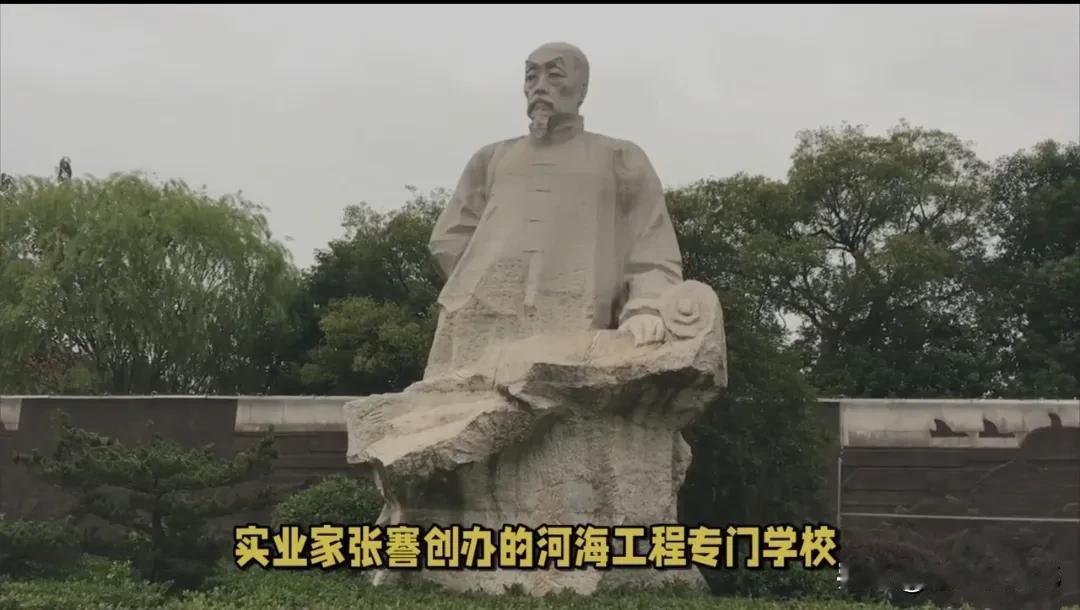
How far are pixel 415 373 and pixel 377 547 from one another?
939 cm

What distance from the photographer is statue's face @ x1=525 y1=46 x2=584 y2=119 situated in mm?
6168

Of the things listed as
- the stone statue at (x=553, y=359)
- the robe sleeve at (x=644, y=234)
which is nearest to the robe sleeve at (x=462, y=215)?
the stone statue at (x=553, y=359)

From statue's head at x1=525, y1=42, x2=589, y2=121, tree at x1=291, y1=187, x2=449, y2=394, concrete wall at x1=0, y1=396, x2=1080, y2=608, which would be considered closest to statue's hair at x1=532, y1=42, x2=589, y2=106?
statue's head at x1=525, y1=42, x2=589, y2=121

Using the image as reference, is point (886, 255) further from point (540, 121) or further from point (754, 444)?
point (540, 121)

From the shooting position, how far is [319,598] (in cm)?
536

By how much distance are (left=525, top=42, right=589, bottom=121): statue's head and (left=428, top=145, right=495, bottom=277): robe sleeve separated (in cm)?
46

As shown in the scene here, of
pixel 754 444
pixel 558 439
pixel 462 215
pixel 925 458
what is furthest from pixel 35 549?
pixel 925 458

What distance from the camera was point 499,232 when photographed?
6.21 meters

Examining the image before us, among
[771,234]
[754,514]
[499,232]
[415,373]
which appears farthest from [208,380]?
[499,232]

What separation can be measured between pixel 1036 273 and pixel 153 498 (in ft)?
Answer: 39.7

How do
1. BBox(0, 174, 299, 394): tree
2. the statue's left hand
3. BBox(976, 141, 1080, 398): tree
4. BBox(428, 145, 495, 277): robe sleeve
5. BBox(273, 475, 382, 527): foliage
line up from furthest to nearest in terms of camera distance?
BBox(0, 174, 299, 394): tree, BBox(976, 141, 1080, 398): tree, BBox(273, 475, 382, 527): foliage, BBox(428, 145, 495, 277): robe sleeve, the statue's left hand

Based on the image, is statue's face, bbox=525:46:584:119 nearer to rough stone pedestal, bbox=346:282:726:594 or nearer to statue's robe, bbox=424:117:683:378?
statue's robe, bbox=424:117:683:378

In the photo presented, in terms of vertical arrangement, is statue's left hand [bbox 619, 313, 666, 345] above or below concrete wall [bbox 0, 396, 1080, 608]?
above

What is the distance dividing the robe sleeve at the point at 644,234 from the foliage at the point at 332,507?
2.07m
